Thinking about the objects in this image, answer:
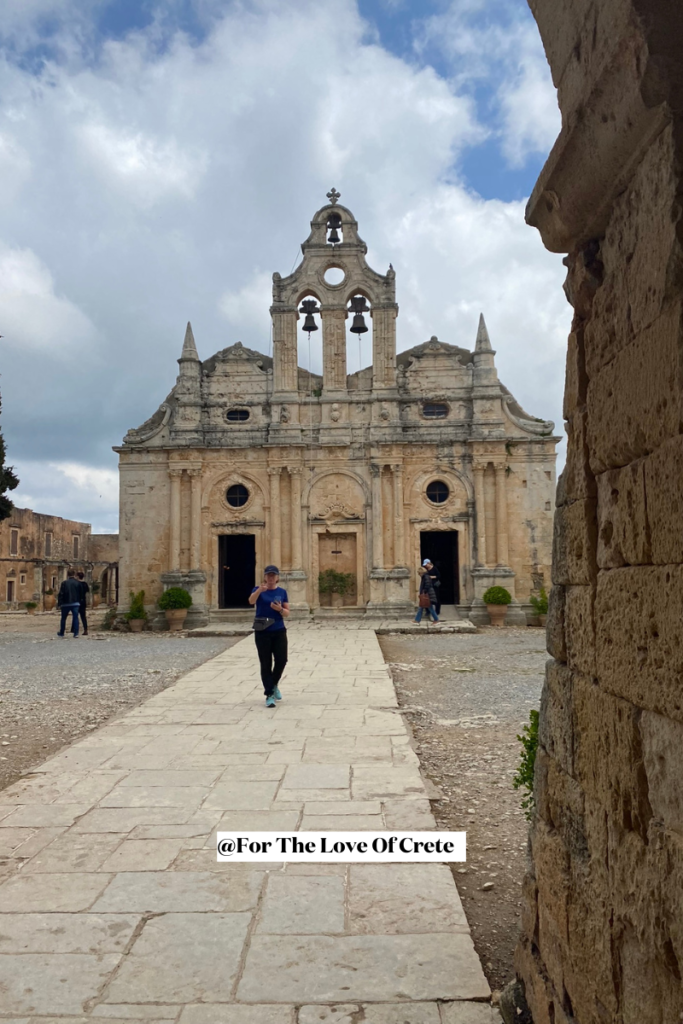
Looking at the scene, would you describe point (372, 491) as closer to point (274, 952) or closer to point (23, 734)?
point (23, 734)

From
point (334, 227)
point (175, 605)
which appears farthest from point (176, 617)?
point (334, 227)

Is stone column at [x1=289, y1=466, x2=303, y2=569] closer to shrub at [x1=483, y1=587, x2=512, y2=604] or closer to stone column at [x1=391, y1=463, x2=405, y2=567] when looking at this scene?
stone column at [x1=391, y1=463, x2=405, y2=567]

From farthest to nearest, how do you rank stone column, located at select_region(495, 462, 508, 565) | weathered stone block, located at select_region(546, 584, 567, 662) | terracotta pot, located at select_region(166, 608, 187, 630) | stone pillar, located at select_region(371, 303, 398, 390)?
stone pillar, located at select_region(371, 303, 398, 390)
stone column, located at select_region(495, 462, 508, 565)
terracotta pot, located at select_region(166, 608, 187, 630)
weathered stone block, located at select_region(546, 584, 567, 662)

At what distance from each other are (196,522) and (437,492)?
7456 mm

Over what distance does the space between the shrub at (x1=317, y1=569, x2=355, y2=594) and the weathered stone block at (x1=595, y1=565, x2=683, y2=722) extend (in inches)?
813

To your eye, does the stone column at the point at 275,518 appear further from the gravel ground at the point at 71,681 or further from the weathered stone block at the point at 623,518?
the weathered stone block at the point at 623,518

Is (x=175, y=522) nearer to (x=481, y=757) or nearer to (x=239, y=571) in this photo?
(x=239, y=571)

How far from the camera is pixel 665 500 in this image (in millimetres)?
1867

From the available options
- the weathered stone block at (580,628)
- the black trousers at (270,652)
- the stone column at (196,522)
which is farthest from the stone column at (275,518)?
the weathered stone block at (580,628)

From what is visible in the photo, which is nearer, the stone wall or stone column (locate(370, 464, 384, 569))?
the stone wall

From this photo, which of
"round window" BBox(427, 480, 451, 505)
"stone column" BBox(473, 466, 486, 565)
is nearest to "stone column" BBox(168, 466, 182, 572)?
"round window" BBox(427, 480, 451, 505)

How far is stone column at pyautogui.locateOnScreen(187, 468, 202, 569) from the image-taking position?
22.8 meters

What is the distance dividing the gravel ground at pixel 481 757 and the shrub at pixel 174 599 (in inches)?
330

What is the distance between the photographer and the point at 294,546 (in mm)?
22766
